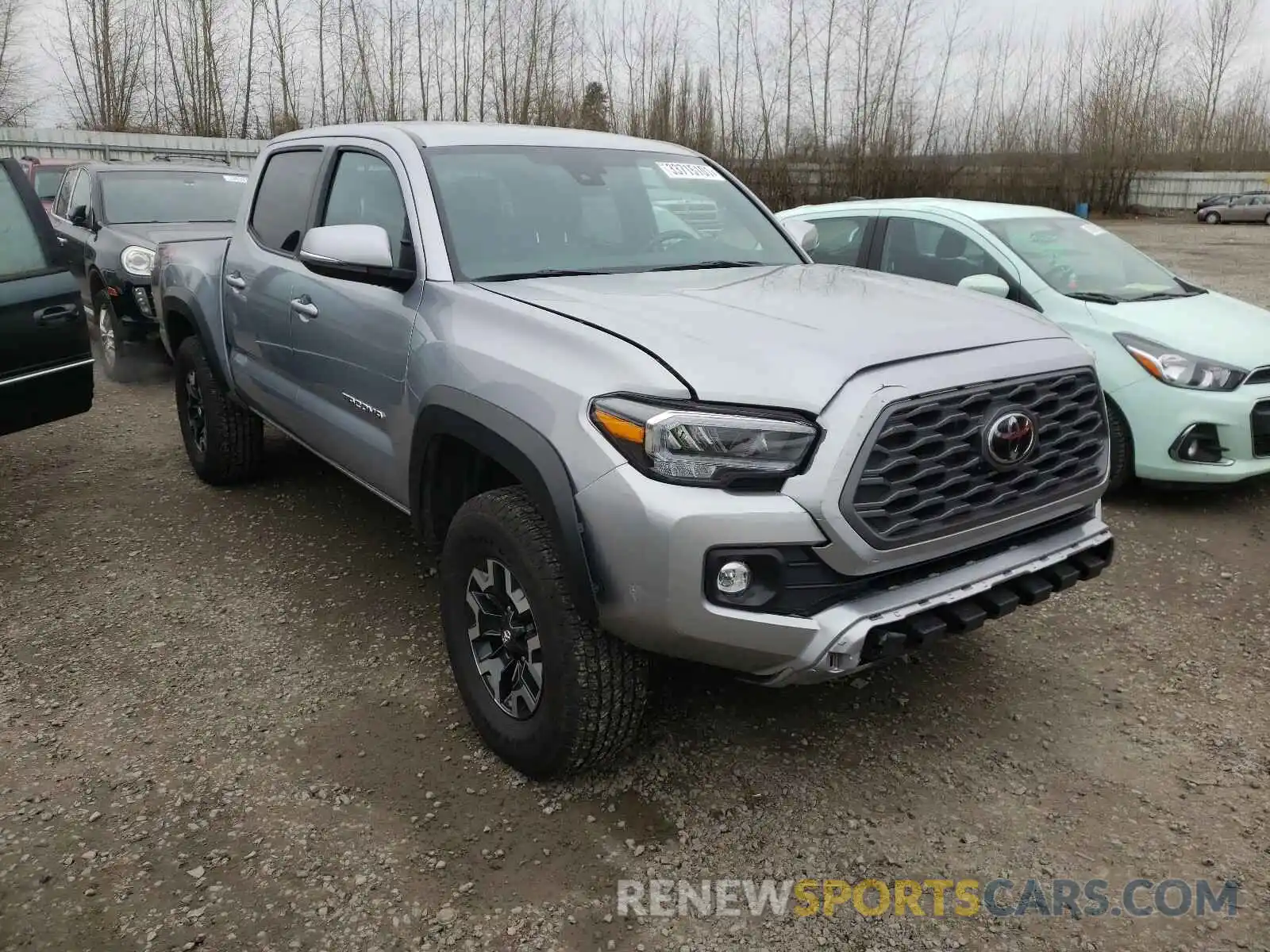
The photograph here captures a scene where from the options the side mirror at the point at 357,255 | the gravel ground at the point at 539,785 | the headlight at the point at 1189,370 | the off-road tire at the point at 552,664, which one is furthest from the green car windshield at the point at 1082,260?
the off-road tire at the point at 552,664

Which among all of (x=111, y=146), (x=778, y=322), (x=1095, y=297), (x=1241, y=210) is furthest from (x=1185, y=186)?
(x=778, y=322)

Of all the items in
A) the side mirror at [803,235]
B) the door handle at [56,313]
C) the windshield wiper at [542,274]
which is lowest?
the door handle at [56,313]

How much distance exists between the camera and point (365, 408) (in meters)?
3.38

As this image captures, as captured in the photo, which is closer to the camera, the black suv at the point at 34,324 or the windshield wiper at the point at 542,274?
the windshield wiper at the point at 542,274

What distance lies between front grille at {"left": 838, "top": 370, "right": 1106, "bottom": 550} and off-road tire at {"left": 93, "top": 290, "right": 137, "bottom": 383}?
7.52m

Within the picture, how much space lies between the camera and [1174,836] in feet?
8.34

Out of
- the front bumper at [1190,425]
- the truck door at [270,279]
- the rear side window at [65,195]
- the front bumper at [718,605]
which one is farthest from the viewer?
the rear side window at [65,195]

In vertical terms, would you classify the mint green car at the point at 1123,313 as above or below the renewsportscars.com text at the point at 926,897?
above

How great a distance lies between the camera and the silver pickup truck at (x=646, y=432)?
2.22 metres

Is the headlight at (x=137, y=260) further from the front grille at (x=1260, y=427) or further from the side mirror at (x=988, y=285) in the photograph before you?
the front grille at (x=1260, y=427)

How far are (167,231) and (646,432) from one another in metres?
7.34

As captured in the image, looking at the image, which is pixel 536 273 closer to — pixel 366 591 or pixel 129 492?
pixel 366 591

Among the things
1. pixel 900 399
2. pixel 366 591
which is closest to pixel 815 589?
pixel 900 399

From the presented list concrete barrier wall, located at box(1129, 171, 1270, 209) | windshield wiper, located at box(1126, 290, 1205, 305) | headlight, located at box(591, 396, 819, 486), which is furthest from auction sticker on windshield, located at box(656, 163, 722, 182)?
concrete barrier wall, located at box(1129, 171, 1270, 209)
